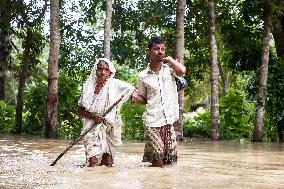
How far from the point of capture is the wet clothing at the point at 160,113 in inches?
228

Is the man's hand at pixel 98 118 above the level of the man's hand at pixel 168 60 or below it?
below

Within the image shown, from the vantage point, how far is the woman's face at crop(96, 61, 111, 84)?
5.95 metres

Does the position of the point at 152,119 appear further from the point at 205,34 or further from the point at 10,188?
the point at 205,34

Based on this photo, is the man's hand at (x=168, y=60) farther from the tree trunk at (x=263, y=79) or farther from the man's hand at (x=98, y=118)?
the tree trunk at (x=263, y=79)

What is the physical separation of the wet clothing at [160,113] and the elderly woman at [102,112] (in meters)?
0.29


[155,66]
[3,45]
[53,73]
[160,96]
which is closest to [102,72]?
[155,66]

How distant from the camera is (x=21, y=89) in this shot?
16672 mm

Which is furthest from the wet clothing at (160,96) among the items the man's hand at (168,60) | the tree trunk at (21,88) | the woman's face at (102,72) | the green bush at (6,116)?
the green bush at (6,116)

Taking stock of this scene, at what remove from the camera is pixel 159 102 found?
19.2ft

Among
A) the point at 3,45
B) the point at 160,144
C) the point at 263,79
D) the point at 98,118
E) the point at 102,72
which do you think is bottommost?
the point at 160,144

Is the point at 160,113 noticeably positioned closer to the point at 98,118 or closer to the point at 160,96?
the point at 160,96

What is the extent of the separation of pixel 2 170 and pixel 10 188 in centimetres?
144

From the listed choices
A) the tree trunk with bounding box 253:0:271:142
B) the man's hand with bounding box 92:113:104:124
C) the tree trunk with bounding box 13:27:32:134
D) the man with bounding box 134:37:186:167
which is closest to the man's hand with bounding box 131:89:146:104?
the man with bounding box 134:37:186:167

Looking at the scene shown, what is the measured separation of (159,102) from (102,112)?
734mm
